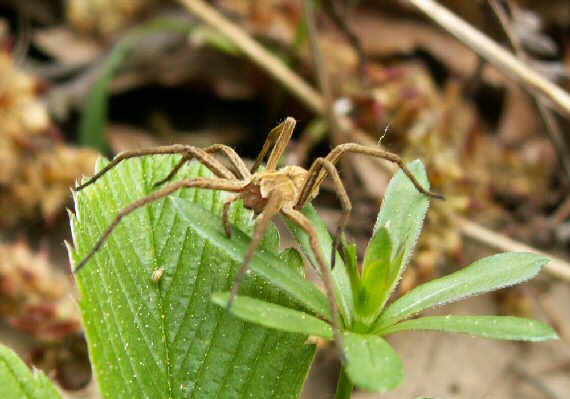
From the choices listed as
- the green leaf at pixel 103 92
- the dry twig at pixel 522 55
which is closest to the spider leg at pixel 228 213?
the dry twig at pixel 522 55

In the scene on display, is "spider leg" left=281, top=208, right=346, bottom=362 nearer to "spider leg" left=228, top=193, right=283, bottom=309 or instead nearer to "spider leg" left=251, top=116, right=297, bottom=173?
"spider leg" left=228, top=193, right=283, bottom=309

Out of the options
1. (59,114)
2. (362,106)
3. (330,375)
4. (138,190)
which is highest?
(138,190)

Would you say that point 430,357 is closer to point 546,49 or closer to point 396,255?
point 546,49

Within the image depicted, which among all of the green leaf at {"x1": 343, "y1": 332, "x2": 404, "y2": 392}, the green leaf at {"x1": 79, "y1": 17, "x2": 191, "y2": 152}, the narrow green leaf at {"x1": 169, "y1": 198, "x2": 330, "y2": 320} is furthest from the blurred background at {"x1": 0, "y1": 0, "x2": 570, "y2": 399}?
the green leaf at {"x1": 343, "y1": 332, "x2": 404, "y2": 392}

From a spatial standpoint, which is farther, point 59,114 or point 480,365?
point 59,114

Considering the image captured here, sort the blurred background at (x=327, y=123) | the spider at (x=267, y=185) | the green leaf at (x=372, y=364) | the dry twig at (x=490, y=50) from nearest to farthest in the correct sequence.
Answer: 1. the green leaf at (x=372, y=364)
2. the spider at (x=267, y=185)
3. the dry twig at (x=490, y=50)
4. the blurred background at (x=327, y=123)

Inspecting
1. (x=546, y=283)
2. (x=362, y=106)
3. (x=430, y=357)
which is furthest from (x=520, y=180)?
(x=430, y=357)

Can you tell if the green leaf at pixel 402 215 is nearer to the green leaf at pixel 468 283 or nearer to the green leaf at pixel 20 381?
the green leaf at pixel 468 283

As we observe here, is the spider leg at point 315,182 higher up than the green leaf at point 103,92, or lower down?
higher up

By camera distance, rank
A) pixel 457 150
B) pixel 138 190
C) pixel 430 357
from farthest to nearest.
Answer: pixel 457 150, pixel 430 357, pixel 138 190
